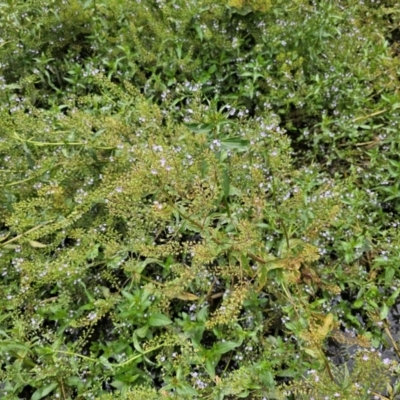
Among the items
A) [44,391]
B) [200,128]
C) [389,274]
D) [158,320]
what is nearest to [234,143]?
[200,128]

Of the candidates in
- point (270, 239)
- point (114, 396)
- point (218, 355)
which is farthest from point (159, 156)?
point (114, 396)

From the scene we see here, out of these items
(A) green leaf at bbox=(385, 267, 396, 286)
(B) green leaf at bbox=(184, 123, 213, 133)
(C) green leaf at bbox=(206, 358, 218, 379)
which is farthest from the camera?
(A) green leaf at bbox=(385, 267, 396, 286)

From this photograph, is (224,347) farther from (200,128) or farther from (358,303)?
(200,128)

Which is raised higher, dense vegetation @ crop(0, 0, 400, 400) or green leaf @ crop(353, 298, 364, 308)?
dense vegetation @ crop(0, 0, 400, 400)

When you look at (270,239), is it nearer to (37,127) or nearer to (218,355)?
(218,355)

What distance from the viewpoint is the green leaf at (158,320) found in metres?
1.82

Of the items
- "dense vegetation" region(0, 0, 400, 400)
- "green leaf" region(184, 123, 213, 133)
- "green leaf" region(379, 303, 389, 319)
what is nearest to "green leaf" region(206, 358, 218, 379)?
"dense vegetation" region(0, 0, 400, 400)

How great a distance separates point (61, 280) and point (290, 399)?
1051mm

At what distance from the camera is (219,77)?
2.75 meters

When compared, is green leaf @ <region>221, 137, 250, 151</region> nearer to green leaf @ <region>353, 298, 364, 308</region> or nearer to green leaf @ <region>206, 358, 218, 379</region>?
green leaf @ <region>206, 358, 218, 379</region>

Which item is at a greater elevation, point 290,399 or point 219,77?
point 219,77

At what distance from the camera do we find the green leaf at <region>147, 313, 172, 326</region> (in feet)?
5.96

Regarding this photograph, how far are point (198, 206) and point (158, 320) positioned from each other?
514 millimetres

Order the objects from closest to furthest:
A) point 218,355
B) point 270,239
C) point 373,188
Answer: point 218,355
point 270,239
point 373,188
